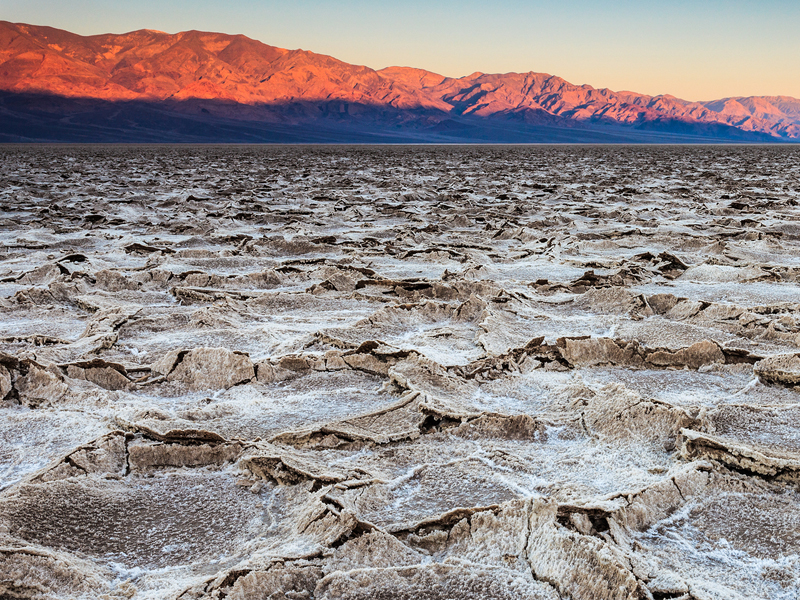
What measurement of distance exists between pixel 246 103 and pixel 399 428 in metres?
133

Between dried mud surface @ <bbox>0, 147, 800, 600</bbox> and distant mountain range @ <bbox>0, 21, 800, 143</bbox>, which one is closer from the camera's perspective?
dried mud surface @ <bbox>0, 147, 800, 600</bbox>

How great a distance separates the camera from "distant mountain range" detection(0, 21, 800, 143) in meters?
101

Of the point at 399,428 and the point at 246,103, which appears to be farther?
the point at 246,103

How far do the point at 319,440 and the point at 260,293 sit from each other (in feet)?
5.83

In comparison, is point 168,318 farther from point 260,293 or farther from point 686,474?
point 686,474

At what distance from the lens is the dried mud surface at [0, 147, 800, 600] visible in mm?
1193

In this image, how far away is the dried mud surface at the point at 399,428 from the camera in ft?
3.92

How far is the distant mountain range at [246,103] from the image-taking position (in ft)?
332

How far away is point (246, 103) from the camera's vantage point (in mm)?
126125

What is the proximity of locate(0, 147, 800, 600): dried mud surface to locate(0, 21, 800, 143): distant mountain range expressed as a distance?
306ft

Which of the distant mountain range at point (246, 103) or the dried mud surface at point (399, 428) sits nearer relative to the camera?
the dried mud surface at point (399, 428)

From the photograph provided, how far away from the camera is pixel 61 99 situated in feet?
Answer: 344

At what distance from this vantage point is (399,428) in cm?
180

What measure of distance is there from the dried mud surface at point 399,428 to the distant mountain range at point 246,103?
9337 centimetres
